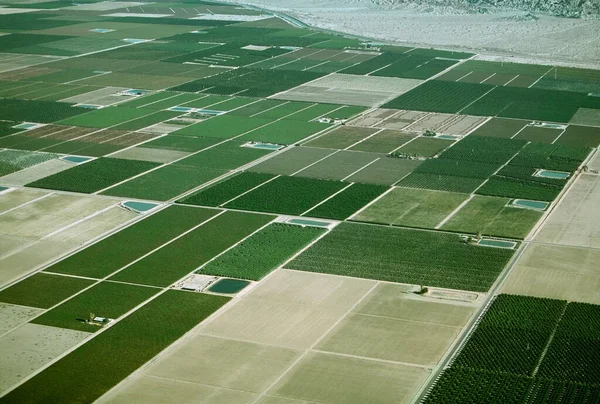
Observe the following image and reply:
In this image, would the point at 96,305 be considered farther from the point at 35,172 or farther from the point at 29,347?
the point at 35,172

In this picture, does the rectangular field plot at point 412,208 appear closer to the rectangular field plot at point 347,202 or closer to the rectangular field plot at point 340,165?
the rectangular field plot at point 347,202

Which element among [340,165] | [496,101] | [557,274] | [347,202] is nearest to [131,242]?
[347,202]

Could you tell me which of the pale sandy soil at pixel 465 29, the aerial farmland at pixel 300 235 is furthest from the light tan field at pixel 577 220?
the pale sandy soil at pixel 465 29

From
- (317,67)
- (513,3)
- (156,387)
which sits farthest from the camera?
(513,3)

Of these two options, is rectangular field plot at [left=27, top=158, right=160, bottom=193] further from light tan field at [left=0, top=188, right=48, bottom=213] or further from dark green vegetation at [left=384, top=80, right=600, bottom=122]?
dark green vegetation at [left=384, top=80, right=600, bottom=122]

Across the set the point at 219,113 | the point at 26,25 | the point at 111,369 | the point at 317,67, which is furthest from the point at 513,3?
the point at 111,369

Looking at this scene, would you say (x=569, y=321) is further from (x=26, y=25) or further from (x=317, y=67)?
(x=26, y=25)

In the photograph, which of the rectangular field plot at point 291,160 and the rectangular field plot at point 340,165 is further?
the rectangular field plot at point 291,160
